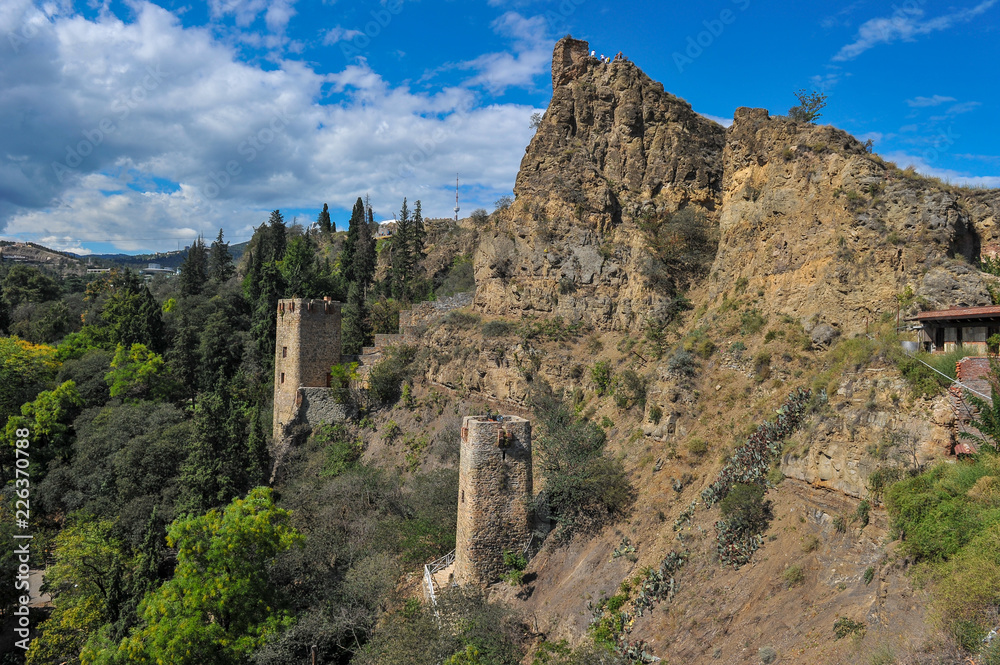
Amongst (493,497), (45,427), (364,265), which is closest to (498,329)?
(493,497)

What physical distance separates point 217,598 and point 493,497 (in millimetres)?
8521

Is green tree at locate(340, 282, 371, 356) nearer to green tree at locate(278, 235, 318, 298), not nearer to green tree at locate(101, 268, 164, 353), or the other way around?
green tree at locate(278, 235, 318, 298)

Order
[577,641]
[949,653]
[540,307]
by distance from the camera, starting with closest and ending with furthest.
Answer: [949,653]
[577,641]
[540,307]

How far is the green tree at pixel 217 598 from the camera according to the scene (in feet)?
49.3

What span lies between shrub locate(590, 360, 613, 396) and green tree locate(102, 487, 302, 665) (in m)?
11.1

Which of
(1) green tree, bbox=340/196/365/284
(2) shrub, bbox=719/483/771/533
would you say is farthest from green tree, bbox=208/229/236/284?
(2) shrub, bbox=719/483/771/533

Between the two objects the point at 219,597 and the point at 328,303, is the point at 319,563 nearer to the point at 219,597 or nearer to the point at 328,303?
the point at 219,597

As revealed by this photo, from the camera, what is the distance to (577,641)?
12.2 meters

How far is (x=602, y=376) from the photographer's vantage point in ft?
65.2

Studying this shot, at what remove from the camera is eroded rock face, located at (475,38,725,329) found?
22703mm

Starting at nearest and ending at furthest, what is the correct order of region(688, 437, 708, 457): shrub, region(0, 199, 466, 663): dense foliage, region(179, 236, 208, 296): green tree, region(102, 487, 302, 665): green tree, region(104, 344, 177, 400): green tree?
region(688, 437, 708, 457): shrub → region(102, 487, 302, 665): green tree → region(0, 199, 466, 663): dense foliage → region(104, 344, 177, 400): green tree → region(179, 236, 208, 296): green tree

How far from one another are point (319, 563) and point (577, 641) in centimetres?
1039

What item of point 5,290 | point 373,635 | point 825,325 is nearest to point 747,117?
point 825,325

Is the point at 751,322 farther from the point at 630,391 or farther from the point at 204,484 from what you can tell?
the point at 204,484
